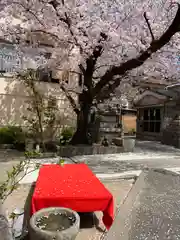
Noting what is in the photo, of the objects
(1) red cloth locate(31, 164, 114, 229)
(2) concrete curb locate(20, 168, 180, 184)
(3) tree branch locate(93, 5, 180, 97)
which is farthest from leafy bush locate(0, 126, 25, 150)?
(1) red cloth locate(31, 164, 114, 229)

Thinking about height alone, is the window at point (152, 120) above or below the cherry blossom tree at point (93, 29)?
below

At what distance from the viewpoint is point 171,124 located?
488 inches

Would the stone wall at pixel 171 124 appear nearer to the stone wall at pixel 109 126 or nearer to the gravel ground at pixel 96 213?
the stone wall at pixel 109 126

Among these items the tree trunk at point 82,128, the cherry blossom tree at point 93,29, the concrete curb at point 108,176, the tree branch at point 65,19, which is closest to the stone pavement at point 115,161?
the concrete curb at point 108,176

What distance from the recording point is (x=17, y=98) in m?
11.3

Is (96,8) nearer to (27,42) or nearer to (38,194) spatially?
(27,42)

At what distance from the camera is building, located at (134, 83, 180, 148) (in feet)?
40.6

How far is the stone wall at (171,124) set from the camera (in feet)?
39.3

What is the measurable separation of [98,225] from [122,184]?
1991 millimetres

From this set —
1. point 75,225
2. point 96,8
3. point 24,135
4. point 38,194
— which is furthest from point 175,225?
point 24,135

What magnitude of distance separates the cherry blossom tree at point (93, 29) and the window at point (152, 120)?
5.34 metres

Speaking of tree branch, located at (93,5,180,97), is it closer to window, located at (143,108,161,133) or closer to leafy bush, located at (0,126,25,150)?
leafy bush, located at (0,126,25,150)

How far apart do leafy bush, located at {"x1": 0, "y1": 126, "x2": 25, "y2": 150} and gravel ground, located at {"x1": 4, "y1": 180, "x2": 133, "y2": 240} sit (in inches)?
191

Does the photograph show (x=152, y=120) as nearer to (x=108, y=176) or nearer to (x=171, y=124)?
(x=171, y=124)
